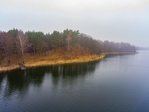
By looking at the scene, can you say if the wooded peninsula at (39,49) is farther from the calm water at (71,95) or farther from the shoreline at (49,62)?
the calm water at (71,95)

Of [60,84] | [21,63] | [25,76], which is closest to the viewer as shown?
[60,84]

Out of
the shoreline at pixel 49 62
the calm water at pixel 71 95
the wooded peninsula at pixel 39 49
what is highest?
the wooded peninsula at pixel 39 49

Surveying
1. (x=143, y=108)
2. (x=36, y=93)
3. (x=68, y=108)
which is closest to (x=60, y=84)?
(x=36, y=93)

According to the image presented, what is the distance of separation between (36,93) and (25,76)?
48.4 feet

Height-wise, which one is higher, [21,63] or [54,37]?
[54,37]

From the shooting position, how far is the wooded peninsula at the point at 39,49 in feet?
203

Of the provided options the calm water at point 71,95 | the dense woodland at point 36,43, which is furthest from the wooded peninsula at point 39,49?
the calm water at point 71,95

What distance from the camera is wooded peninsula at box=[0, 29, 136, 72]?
2432 inches

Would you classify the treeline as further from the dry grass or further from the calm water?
the calm water

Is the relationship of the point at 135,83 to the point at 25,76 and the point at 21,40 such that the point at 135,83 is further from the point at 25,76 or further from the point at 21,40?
the point at 21,40

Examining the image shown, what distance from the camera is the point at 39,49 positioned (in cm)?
7362

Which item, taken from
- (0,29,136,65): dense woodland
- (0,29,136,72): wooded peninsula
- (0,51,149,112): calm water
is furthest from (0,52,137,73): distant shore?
(0,51,149,112): calm water

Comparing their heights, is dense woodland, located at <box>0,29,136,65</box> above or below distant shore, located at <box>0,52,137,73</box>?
above

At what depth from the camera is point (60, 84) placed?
42312 mm
